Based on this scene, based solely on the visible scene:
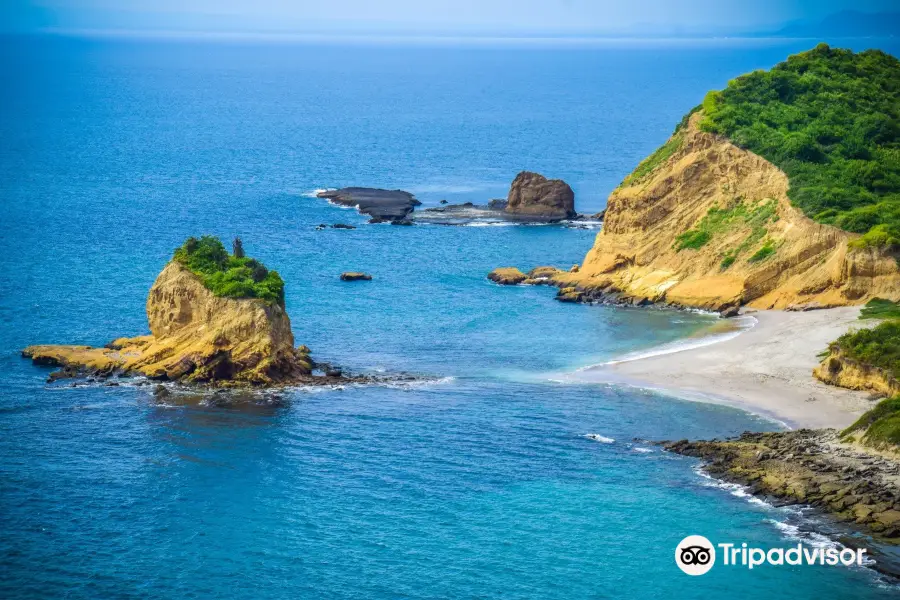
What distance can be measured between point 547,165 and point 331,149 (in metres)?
34.9

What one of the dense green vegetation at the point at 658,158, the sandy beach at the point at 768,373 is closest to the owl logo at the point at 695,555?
the sandy beach at the point at 768,373

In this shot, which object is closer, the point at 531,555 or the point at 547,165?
the point at 531,555

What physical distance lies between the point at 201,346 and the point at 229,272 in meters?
5.03

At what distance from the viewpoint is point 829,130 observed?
10762 cm

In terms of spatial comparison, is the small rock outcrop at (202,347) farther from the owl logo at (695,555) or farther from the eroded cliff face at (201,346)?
the owl logo at (695,555)

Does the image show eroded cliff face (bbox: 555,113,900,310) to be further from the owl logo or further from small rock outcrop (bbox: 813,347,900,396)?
the owl logo

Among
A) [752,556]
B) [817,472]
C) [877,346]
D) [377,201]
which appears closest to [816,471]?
[817,472]

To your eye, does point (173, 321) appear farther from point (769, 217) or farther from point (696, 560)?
point (769, 217)

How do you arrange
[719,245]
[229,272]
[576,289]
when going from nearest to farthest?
[229,272], [719,245], [576,289]

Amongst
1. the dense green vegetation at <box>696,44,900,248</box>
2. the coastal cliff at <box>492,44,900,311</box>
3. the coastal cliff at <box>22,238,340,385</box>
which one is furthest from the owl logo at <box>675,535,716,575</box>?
the dense green vegetation at <box>696,44,900,248</box>

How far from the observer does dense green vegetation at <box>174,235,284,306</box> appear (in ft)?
258

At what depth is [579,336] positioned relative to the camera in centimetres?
9019

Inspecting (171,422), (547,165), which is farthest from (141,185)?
(171,422)

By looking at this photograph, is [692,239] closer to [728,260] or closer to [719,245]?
[719,245]
